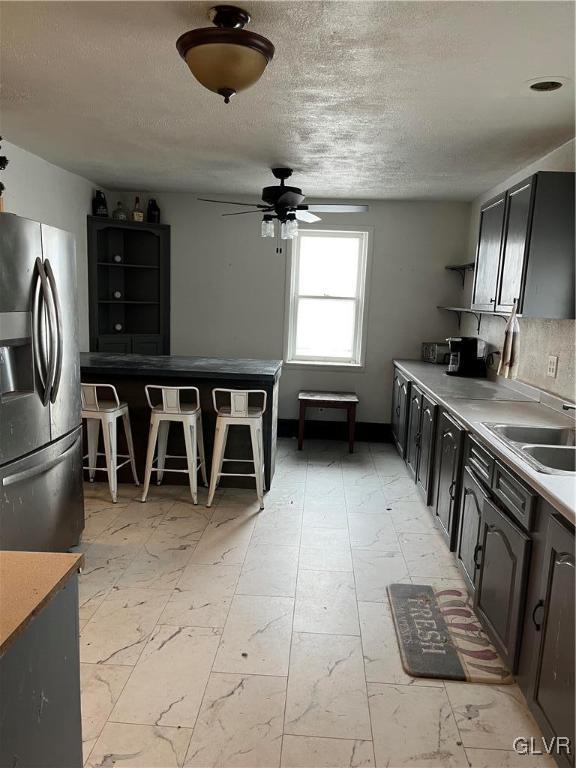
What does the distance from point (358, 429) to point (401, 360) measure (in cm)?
88

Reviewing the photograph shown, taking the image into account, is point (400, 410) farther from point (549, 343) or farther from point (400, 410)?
point (549, 343)

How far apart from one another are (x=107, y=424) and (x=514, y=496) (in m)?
2.68

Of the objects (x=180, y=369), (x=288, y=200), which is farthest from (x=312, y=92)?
(x=180, y=369)

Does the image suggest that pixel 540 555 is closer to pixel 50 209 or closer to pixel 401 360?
pixel 401 360

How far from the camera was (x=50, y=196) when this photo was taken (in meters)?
4.50

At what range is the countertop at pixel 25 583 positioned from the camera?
1.07 m

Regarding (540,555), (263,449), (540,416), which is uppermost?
(540,416)

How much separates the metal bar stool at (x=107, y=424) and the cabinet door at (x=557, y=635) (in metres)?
2.86

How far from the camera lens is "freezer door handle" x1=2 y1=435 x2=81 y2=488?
2478mm

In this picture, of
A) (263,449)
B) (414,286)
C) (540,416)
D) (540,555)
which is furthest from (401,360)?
(540,555)

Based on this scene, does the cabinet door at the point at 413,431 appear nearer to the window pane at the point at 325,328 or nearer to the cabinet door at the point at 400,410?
the cabinet door at the point at 400,410

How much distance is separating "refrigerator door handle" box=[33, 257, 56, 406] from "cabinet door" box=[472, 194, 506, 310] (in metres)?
2.65

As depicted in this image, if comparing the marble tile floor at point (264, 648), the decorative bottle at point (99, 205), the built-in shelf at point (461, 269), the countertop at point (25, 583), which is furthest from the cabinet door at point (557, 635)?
the decorative bottle at point (99, 205)

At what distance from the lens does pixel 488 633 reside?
8.00 feet
